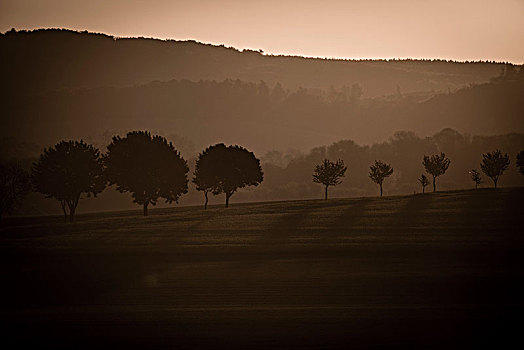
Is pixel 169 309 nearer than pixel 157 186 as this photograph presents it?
Yes

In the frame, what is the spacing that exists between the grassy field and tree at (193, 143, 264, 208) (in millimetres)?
12213

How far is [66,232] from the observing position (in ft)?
205

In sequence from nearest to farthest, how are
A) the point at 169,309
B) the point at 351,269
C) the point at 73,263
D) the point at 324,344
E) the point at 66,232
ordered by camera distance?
the point at 324,344 < the point at 169,309 < the point at 351,269 < the point at 73,263 < the point at 66,232

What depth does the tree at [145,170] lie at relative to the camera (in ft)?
258

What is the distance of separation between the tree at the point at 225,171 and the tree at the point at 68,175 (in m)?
12.3

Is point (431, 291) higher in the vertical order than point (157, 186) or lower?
lower

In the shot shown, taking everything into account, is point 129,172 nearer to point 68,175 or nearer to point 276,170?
point 68,175

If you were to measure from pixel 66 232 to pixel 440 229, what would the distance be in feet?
111

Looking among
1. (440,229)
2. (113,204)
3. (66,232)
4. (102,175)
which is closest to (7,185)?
(102,175)

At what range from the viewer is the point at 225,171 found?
8294cm

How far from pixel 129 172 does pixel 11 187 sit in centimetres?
1607

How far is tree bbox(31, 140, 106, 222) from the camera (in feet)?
252

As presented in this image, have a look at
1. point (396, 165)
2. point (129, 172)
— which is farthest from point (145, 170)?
point (396, 165)

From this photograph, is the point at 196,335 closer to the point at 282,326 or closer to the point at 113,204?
the point at 282,326
